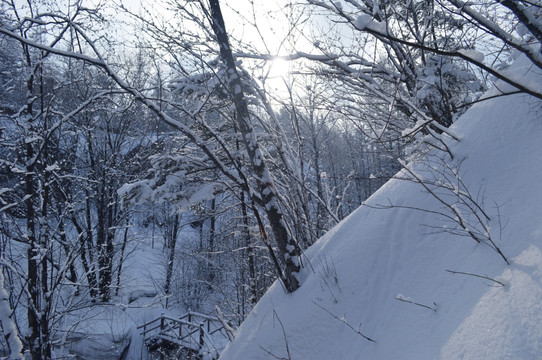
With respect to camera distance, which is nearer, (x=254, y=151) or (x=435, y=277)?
(x=435, y=277)

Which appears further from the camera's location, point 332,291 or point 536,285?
point 332,291

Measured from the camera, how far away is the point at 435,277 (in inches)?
74.3

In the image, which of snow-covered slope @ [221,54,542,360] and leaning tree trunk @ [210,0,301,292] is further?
leaning tree trunk @ [210,0,301,292]

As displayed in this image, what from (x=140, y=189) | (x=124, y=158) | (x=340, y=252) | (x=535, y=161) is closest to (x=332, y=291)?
(x=340, y=252)

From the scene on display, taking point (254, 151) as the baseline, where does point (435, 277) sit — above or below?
below

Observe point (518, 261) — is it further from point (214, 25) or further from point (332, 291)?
point (214, 25)

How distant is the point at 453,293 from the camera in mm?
1720

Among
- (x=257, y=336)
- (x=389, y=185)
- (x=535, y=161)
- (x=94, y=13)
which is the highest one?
(x=94, y=13)

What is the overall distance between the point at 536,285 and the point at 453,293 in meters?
0.41

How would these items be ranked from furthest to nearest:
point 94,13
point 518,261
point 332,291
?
point 94,13
point 332,291
point 518,261

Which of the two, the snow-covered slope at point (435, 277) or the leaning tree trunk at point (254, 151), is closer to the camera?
the snow-covered slope at point (435, 277)

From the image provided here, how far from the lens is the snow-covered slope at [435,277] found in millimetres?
1436

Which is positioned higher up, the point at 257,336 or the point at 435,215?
the point at 435,215

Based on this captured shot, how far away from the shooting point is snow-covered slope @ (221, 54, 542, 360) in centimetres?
144
